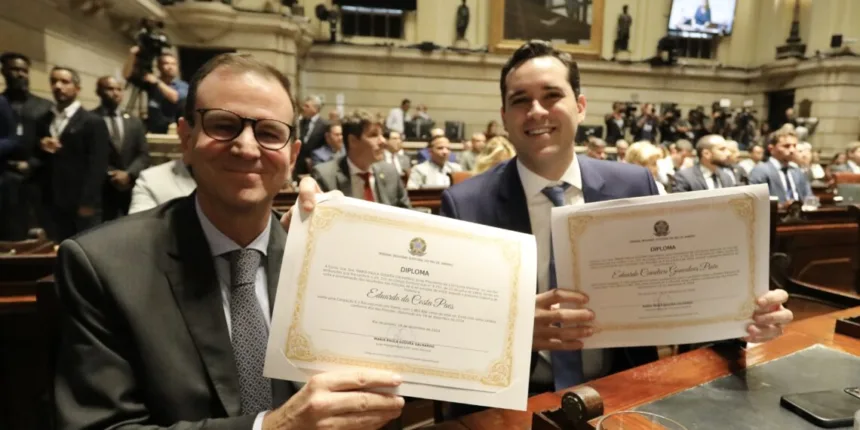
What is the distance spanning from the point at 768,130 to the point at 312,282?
17910 millimetres

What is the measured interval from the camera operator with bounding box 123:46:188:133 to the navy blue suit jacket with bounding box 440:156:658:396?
17.0 feet

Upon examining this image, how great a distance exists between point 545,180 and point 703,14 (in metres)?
17.2

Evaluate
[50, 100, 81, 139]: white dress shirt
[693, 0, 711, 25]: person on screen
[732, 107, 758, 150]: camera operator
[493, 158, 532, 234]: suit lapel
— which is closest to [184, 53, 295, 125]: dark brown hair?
[493, 158, 532, 234]: suit lapel

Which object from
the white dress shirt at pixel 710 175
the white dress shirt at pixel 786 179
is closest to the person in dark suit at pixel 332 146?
the white dress shirt at pixel 710 175

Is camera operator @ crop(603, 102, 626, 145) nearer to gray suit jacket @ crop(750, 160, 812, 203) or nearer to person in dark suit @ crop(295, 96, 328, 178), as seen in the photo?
gray suit jacket @ crop(750, 160, 812, 203)

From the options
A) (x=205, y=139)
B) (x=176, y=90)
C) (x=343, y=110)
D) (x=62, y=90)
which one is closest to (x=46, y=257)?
(x=205, y=139)

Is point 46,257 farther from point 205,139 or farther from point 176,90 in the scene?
point 176,90

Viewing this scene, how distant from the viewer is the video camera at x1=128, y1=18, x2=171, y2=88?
6273mm

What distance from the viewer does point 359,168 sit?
407 cm

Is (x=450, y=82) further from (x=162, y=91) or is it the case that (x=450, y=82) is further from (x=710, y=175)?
(x=162, y=91)

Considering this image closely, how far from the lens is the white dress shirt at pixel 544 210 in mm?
1732

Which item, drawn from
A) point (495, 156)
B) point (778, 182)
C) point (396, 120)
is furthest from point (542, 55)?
point (396, 120)

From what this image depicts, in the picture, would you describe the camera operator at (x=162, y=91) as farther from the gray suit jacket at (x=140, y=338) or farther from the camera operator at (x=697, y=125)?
the camera operator at (x=697, y=125)

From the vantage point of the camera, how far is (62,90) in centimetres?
433
